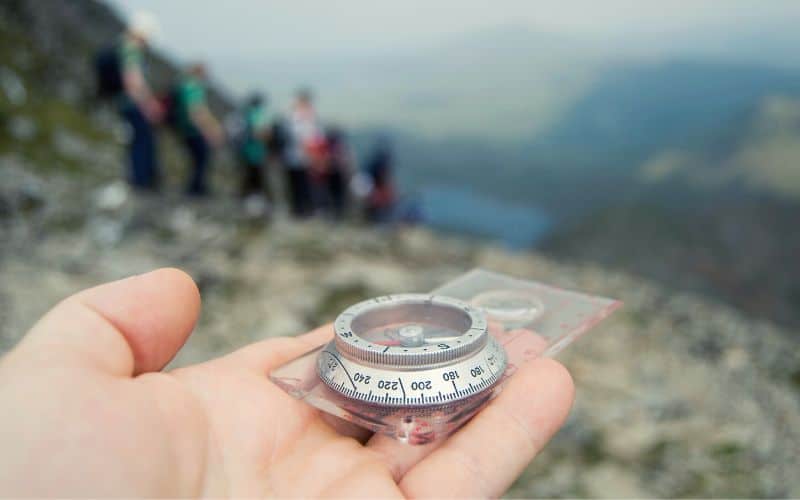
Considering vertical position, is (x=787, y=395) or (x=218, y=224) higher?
(x=218, y=224)

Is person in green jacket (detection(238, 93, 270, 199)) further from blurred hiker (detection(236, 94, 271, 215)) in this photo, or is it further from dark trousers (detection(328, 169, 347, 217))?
dark trousers (detection(328, 169, 347, 217))

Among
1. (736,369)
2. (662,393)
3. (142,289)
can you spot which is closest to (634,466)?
(662,393)

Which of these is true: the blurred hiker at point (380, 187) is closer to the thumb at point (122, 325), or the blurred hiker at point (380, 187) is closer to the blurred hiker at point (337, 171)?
the blurred hiker at point (337, 171)

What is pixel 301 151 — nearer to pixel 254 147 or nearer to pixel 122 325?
pixel 254 147

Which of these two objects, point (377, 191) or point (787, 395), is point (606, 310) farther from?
point (377, 191)

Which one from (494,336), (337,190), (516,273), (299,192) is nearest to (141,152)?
(299,192)

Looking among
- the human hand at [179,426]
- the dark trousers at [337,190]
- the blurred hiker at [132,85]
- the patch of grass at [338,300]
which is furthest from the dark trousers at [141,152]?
the human hand at [179,426]

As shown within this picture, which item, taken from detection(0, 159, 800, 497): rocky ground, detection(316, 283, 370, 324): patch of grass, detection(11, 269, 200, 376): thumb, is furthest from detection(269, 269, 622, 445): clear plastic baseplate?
detection(316, 283, 370, 324): patch of grass
